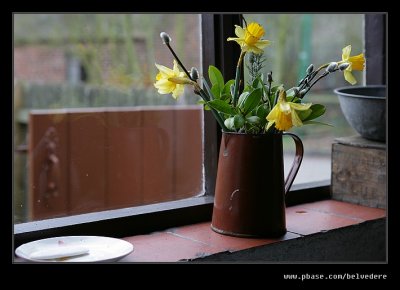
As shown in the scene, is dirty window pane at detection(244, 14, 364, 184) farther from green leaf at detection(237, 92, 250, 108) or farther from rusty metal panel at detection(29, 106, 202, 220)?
rusty metal panel at detection(29, 106, 202, 220)

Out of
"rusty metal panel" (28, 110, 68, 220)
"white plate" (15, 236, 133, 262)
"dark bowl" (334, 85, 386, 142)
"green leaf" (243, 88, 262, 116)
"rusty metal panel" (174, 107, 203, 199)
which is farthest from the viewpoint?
"rusty metal panel" (174, 107, 203, 199)

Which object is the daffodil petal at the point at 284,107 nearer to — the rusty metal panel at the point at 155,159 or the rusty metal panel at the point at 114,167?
the rusty metal panel at the point at 114,167

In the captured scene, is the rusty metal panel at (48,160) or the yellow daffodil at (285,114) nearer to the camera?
the yellow daffodil at (285,114)

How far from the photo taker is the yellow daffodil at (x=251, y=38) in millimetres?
1018

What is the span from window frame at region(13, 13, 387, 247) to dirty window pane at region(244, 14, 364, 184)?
0.09 metres

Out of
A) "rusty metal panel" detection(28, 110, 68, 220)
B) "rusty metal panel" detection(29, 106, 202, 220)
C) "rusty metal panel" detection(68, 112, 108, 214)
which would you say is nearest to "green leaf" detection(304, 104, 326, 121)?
"rusty metal panel" detection(29, 106, 202, 220)

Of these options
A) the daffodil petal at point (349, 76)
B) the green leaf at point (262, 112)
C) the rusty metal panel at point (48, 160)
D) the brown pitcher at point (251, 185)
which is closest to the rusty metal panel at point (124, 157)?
the rusty metal panel at point (48, 160)

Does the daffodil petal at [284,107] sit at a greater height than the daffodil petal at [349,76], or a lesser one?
lesser

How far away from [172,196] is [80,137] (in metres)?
0.32

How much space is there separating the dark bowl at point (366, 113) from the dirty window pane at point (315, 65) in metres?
0.05

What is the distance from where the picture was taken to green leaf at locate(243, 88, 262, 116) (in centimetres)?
104
